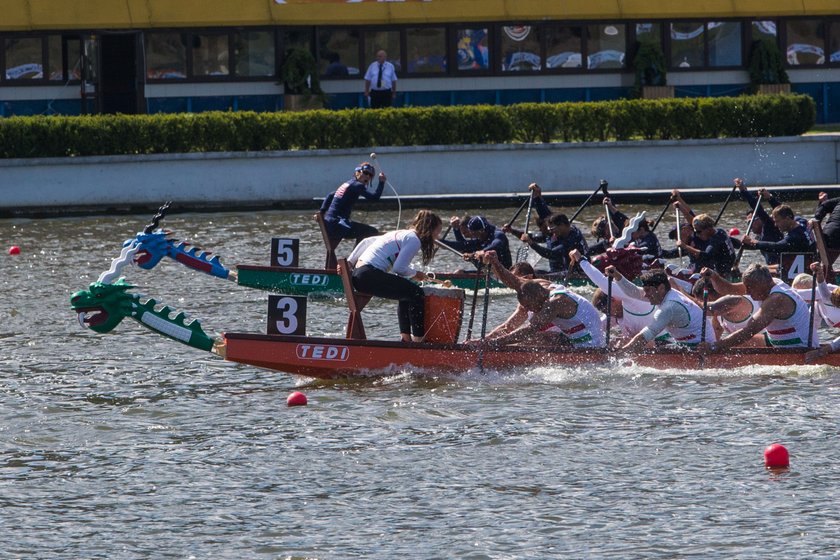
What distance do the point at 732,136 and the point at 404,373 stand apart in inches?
687

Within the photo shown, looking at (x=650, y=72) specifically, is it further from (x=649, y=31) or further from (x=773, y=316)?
(x=773, y=316)

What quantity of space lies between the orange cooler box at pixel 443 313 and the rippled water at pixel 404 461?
0.47 m

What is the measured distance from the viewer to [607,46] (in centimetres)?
3497

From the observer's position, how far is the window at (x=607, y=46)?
3484 cm

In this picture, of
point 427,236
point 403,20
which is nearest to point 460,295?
point 427,236

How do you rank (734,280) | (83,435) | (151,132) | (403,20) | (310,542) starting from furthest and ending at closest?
(403,20) → (151,132) → (734,280) → (83,435) → (310,542)

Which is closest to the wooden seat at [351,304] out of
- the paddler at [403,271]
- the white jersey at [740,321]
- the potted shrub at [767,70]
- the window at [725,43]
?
the paddler at [403,271]

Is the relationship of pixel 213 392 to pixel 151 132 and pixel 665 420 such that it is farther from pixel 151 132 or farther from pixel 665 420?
pixel 151 132

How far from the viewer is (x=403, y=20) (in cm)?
3331

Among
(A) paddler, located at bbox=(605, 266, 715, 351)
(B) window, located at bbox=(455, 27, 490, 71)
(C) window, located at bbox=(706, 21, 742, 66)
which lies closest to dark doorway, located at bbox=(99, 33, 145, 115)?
(B) window, located at bbox=(455, 27, 490, 71)

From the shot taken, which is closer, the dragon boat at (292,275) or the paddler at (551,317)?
the paddler at (551,317)

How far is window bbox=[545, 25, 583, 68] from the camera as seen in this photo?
3456cm

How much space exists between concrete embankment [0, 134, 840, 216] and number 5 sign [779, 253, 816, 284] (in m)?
9.81

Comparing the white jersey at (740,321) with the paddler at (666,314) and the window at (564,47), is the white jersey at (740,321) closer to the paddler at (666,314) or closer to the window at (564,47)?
the paddler at (666,314)
